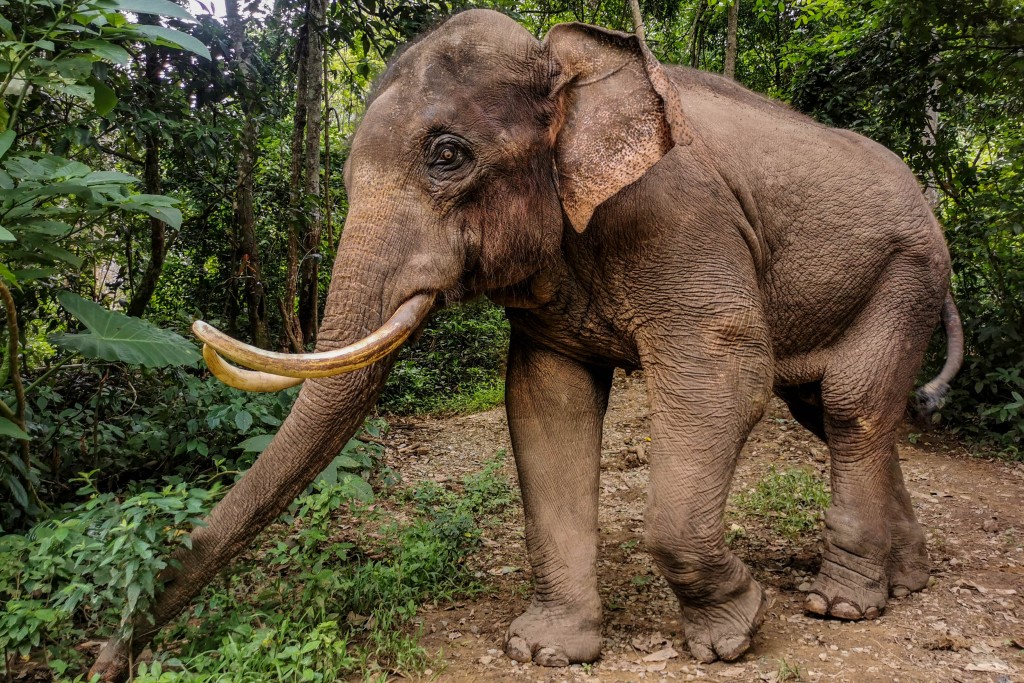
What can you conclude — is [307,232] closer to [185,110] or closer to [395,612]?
[185,110]

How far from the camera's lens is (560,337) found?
3.92 meters

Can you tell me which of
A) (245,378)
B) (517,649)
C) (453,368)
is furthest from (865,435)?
(453,368)

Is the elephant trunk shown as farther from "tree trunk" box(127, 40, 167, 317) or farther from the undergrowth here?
"tree trunk" box(127, 40, 167, 317)

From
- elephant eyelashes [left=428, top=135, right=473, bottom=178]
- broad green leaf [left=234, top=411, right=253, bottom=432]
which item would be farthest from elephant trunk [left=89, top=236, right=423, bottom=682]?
broad green leaf [left=234, top=411, right=253, bottom=432]

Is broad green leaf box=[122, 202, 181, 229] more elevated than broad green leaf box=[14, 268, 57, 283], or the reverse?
broad green leaf box=[122, 202, 181, 229]

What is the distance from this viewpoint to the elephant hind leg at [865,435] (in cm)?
415

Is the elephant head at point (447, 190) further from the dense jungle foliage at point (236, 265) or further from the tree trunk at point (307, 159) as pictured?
the tree trunk at point (307, 159)

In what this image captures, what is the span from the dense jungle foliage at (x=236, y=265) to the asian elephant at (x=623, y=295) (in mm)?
545

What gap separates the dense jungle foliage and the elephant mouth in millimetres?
633

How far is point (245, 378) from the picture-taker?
2.66 meters

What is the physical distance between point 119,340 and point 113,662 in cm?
134

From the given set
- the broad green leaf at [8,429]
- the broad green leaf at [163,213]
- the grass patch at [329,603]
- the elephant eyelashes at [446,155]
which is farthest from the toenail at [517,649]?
the broad green leaf at [163,213]

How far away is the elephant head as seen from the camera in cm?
298

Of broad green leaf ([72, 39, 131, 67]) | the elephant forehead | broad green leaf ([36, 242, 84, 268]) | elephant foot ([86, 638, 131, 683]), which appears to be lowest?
elephant foot ([86, 638, 131, 683])
